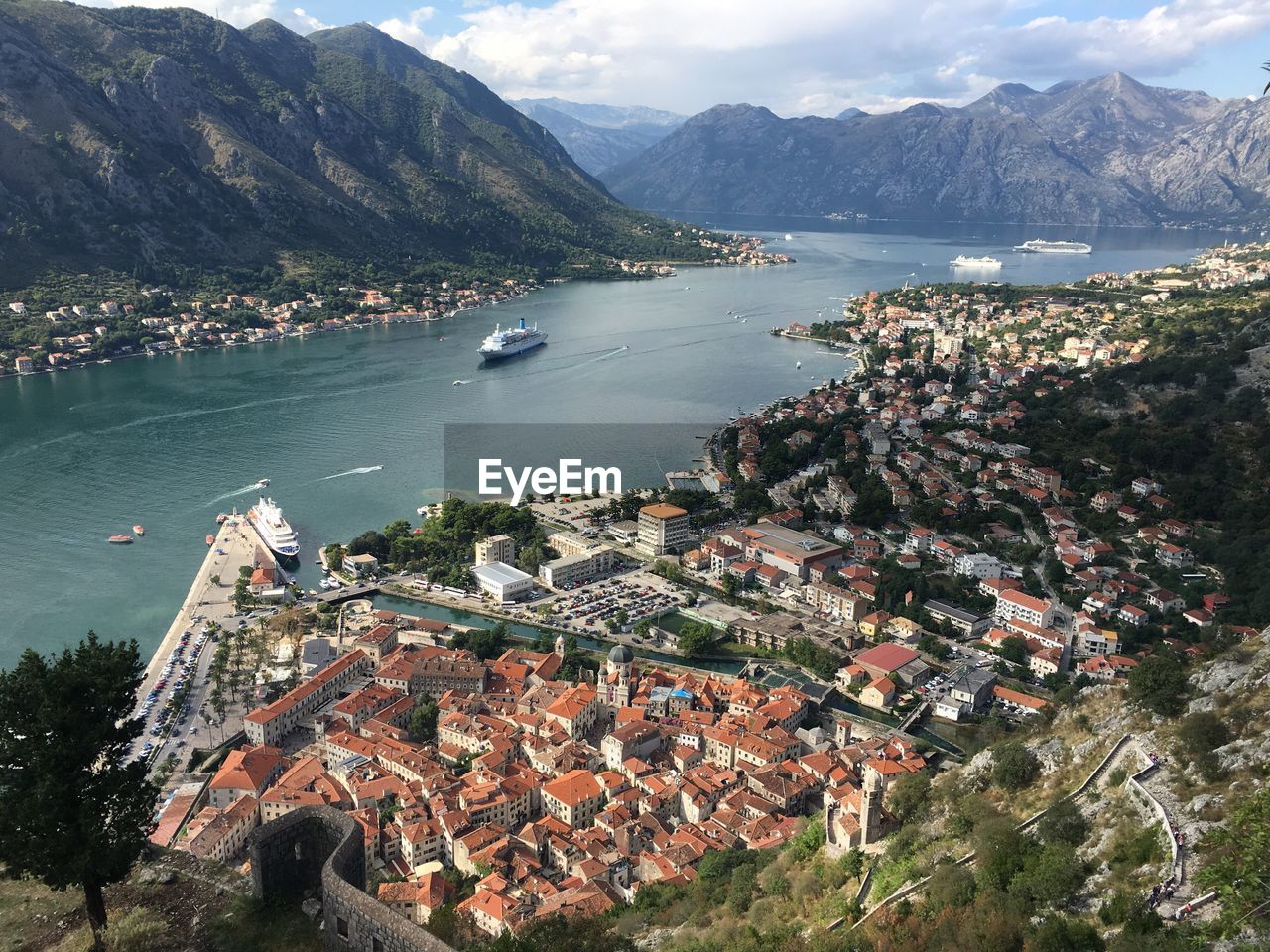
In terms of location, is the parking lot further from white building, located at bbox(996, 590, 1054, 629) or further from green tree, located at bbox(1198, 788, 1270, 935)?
green tree, located at bbox(1198, 788, 1270, 935)

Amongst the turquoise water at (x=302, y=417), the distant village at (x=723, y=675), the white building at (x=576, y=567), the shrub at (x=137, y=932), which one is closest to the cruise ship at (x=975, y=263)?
the turquoise water at (x=302, y=417)

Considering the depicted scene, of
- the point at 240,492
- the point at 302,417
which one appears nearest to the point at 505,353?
the point at 302,417

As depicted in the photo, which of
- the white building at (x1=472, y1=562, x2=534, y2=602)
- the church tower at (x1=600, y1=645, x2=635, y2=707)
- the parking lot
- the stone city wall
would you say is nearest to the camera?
the stone city wall

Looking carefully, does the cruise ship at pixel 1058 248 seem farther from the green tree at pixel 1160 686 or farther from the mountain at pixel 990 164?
the green tree at pixel 1160 686

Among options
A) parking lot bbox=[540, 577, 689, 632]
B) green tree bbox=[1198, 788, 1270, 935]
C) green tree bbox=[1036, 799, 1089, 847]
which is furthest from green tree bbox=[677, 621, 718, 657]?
green tree bbox=[1198, 788, 1270, 935]

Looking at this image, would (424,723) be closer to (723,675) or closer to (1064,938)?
(723,675)
